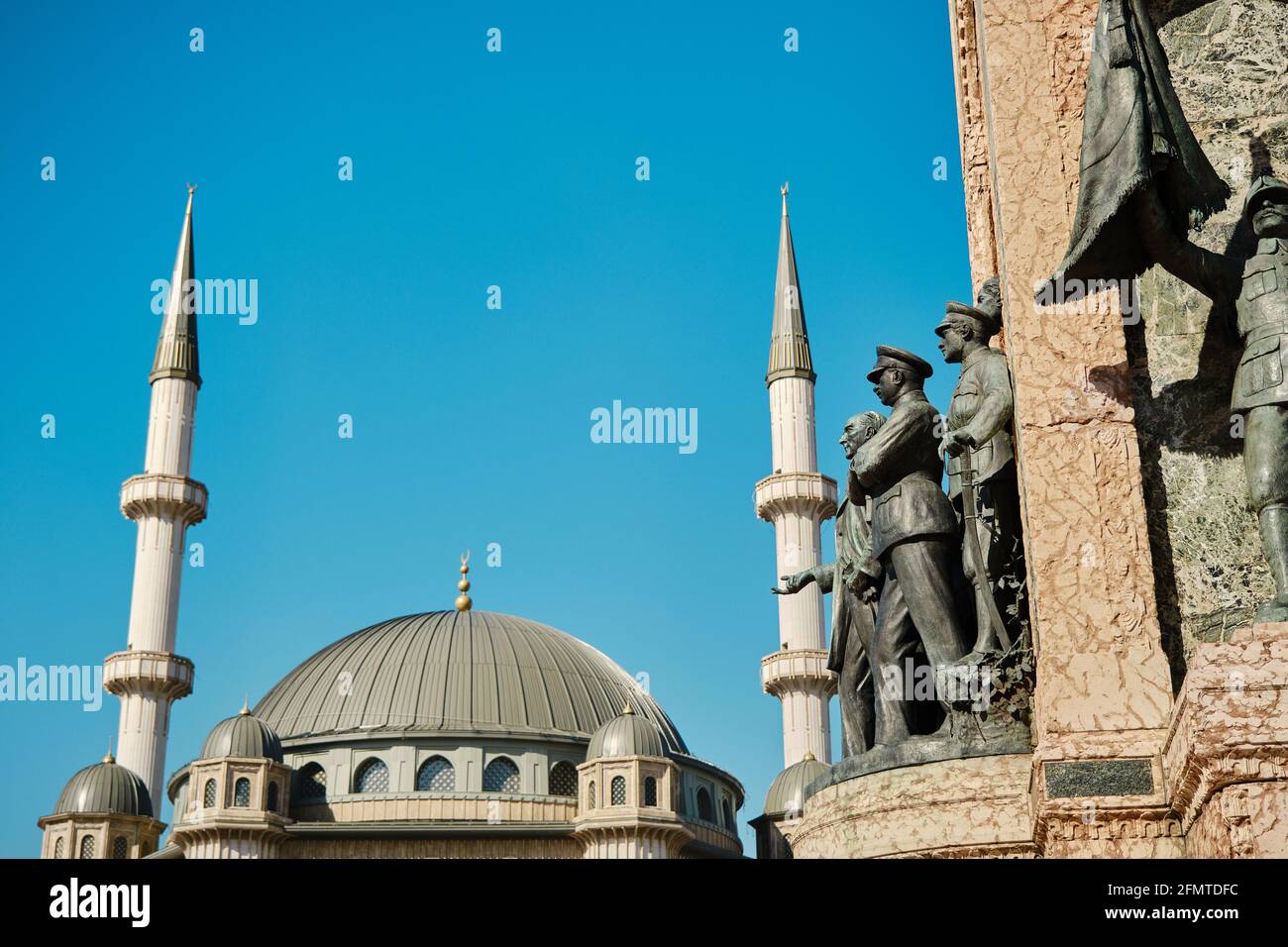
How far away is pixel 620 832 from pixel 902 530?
42.3 m

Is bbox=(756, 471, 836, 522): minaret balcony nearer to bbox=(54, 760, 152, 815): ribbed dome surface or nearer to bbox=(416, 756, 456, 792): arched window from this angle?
bbox=(416, 756, 456, 792): arched window

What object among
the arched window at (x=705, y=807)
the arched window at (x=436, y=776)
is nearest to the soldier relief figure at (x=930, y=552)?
the arched window at (x=436, y=776)

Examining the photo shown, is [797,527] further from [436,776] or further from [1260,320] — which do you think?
[1260,320]

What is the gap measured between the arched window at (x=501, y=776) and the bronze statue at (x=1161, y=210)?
49535mm

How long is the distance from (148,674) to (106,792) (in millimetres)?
3711

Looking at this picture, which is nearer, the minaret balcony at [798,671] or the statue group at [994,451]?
the statue group at [994,451]

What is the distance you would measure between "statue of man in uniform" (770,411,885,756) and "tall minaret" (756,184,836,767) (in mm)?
38479

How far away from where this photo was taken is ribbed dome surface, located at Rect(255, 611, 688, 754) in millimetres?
56938

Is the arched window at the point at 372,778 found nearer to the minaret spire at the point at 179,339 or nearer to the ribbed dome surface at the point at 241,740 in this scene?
the ribbed dome surface at the point at 241,740

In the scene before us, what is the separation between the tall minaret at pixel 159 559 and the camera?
49.8m

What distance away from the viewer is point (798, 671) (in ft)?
161

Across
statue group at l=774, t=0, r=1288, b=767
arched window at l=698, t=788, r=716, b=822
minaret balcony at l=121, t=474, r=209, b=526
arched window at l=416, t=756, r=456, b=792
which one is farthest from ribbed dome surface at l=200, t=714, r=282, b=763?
statue group at l=774, t=0, r=1288, b=767
